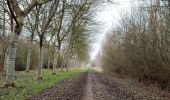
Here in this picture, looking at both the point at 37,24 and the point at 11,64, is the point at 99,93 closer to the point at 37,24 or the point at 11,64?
the point at 11,64

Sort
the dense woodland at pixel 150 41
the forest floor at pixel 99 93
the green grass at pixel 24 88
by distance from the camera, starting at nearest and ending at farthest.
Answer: the green grass at pixel 24 88 → the forest floor at pixel 99 93 → the dense woodland at pixel 150 41

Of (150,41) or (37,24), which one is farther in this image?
(37,24)

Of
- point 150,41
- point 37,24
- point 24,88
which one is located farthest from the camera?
point 37,24

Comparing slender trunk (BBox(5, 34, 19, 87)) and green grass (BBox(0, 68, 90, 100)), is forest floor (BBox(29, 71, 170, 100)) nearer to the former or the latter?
green grass (BBox(0, 68, 90, 100))

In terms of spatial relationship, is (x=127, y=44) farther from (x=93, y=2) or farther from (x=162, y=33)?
(x=162, y=33)

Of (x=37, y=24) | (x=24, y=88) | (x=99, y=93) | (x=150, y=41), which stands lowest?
(x=99, y=93)

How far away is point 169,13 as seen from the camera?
14.0 metres

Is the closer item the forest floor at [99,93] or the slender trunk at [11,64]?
the forest floor at [99,93]

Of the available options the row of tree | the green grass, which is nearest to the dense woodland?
the row of tree

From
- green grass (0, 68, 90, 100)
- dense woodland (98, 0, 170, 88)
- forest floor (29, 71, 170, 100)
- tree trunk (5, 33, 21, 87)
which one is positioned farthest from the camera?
dense woodland (98, 0, 170, 88)

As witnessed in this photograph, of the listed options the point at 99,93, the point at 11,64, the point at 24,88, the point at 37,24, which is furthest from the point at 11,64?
the point at 37,24

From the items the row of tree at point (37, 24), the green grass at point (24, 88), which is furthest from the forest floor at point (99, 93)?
the row of tree at point (37, 24)

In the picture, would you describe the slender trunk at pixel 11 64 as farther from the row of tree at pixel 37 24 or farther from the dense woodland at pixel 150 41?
the dense woodland at pixel 150 41

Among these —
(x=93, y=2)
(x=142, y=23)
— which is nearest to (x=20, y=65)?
(x=93, y=2)
